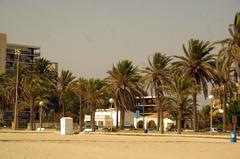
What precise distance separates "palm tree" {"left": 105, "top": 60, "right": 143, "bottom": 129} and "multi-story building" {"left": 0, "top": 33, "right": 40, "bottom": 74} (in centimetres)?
6312

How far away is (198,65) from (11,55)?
92340 mm

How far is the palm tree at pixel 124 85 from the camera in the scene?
68.3m

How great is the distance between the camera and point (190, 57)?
58938 millimetres

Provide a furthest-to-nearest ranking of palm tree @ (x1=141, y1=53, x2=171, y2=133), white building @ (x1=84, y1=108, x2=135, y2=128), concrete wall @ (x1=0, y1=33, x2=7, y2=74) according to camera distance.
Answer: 1. concrete wall @ (x1=0, y1=33, x2=7, y2=74)
2. white building @ (x1=84, y1=108, x2=135, y2=128)
3. palm tree @ (x1=141, y1=53, x2=171, y2=133)

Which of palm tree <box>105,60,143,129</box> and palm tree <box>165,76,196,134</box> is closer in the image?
palm tree <box>165,76,196,134</box>

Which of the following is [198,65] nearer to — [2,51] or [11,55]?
[2,51]

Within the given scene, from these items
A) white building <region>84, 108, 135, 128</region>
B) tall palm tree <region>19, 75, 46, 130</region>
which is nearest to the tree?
tall palm tree <region>19, 75, 46, 130</region>

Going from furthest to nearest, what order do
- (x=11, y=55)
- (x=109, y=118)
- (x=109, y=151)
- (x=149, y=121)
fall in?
(x=11, y=55), (x=149, y=121), (x=109, y=118), (x=109, y=151)

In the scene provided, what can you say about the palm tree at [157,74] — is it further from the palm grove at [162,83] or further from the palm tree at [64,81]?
the palm tree at [64,81]

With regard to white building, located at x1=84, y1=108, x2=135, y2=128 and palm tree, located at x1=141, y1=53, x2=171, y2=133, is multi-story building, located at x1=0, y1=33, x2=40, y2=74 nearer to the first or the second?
white building, located at x1=84, y1=108, x2=135, y2=128

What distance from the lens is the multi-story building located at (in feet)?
419

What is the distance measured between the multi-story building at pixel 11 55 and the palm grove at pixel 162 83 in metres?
40.5

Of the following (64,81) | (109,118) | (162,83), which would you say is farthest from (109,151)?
(109,118)

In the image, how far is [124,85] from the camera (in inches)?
2702
